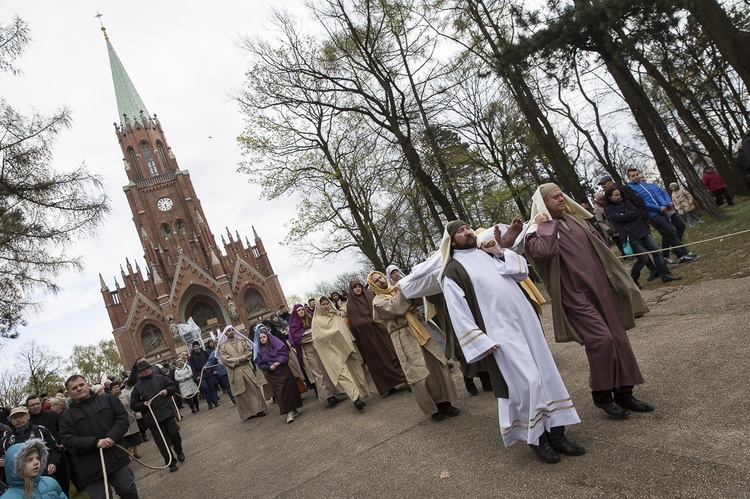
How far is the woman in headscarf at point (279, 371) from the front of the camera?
903 centimetres

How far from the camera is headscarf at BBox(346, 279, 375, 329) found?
7.97 m

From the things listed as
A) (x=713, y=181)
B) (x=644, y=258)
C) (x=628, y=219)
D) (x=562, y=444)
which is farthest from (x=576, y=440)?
(x=713, y=181)

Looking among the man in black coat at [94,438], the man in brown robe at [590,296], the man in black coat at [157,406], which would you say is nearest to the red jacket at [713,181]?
the man in brown robe at [590,296]

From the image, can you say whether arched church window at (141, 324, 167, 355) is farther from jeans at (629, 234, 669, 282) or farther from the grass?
jeans at (629, 234, 669, 282)

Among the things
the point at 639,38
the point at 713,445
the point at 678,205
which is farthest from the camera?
the point at 678,205

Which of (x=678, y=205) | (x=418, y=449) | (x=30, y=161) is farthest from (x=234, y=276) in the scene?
(x=418, y=449)

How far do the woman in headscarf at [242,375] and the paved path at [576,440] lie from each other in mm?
2295

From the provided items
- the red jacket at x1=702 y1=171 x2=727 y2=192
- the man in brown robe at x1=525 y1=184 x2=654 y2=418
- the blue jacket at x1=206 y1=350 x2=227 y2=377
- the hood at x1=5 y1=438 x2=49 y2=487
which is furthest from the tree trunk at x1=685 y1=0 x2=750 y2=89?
the blue jacket at x1=206 y1=350 x2=227 y2=377

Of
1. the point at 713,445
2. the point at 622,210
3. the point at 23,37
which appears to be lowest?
the point at 713,445

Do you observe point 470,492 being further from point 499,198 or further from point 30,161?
point 499,198

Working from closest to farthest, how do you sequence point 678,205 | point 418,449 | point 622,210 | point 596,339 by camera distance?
point 596,339 → point 418,449 → point 622,210 → point 678,205

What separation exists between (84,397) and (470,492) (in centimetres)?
431

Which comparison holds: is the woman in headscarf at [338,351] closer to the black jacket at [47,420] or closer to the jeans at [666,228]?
the black jacket at [47,420]

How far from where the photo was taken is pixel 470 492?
3.54m
